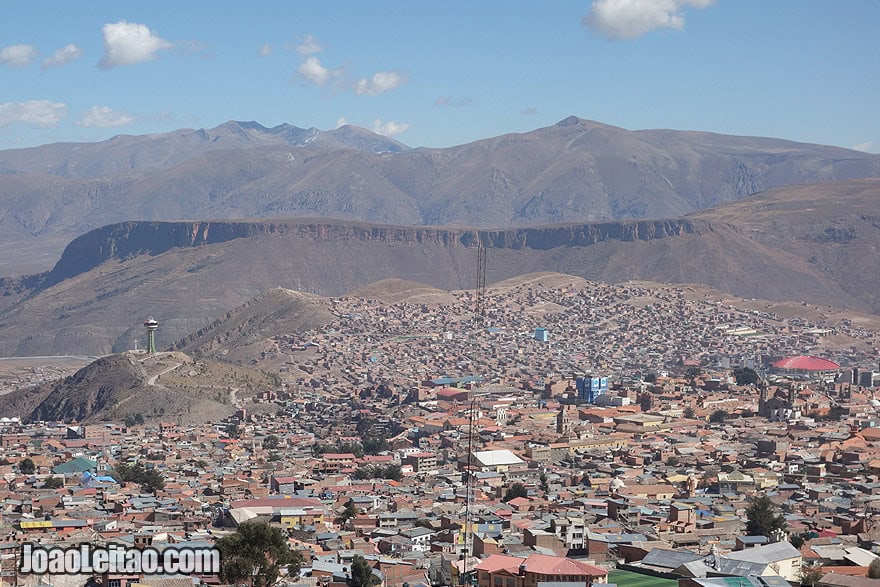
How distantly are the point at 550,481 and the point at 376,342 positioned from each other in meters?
65.3

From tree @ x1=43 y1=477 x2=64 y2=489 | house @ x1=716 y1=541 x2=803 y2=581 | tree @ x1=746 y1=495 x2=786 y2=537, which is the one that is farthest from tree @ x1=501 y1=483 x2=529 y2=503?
house @ x1=716 y1=541 x2=803 y2=581

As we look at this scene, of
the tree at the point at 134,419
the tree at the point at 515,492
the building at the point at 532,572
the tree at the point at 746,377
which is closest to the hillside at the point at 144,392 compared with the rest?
the tree at the point at 134,419

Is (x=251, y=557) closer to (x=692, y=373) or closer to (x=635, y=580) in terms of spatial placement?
(x=635, y=580)

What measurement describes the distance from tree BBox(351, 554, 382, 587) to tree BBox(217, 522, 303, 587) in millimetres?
3597

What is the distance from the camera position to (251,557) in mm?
29016

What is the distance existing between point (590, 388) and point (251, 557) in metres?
59.0

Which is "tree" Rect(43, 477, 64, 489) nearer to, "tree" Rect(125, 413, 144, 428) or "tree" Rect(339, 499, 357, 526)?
"tree" Rect(339, 499, 357, 526)

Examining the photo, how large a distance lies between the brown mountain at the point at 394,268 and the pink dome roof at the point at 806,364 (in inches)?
2818

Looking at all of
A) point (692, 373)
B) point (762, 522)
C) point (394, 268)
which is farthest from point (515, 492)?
point (394, 268)

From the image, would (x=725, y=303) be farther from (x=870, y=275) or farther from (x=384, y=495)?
(x=384, y=495)

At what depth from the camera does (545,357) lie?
114 meters

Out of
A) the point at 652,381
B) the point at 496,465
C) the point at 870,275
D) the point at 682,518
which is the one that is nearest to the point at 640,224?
the point at 870,275

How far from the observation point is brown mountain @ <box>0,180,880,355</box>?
168 m

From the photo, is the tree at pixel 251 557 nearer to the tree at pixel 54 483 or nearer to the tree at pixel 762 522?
the tree at pixel 762 522
